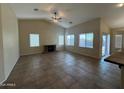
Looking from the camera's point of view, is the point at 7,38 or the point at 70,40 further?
the point at 70,40

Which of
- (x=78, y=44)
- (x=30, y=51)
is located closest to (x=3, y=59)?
(x=30, y=51)

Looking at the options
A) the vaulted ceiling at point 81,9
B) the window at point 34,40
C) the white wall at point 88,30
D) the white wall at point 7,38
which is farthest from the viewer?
the window at point 34,40

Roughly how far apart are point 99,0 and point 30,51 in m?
7.37

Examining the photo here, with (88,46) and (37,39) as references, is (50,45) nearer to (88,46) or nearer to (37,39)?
(37,39)

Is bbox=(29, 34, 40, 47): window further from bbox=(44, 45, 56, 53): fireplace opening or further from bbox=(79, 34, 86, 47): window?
bbox=(79, 34, 86, 47): window

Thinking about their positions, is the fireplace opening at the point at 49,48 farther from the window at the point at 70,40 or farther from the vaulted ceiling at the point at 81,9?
the vaulted ceiling at the point at 81,9

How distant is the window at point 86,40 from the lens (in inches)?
258

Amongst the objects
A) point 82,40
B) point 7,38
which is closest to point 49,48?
point 82,40

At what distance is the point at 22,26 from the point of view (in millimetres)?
7508

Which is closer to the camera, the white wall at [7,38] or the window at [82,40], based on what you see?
the white wall at [7,38]

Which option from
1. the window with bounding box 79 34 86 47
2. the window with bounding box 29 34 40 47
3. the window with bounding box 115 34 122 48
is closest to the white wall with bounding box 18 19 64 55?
the window with bounding box 29 34 40 47

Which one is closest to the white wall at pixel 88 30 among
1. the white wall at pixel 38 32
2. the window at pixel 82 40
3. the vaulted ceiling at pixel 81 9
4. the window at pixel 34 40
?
the window at pixel 82 40

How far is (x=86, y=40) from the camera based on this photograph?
6961 mm

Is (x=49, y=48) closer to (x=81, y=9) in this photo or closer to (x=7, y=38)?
(x=81, y=9)
